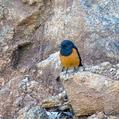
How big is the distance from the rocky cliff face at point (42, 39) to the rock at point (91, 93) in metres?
1.85

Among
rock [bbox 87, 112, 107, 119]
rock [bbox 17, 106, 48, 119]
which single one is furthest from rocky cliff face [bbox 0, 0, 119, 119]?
rock [bbox 87, 112, 107, 119]

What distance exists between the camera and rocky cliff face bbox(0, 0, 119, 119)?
9.73 m

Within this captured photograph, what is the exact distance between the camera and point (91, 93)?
739 centimetres

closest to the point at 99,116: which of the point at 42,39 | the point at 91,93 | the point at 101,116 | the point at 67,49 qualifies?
the point at 101,116

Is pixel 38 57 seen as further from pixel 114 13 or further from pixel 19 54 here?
pixel 114 13

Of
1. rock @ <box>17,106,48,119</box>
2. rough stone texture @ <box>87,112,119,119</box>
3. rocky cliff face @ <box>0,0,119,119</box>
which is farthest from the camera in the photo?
rocky cliff face @ <box>0,0,119,119</box>

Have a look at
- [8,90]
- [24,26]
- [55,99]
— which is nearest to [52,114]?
[55,99]

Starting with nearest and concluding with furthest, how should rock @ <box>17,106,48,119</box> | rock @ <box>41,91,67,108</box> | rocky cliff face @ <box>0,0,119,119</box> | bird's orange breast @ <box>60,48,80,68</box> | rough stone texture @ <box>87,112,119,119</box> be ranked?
rough stone texture @ <box>87,112,119,119</box> < rock @ <box>17,106,48,119</box> < rock @ <box>41,91,67,108</box> < bird's orange breast @ <box>60,48,80,68</box> < rocky cliff face @ <box>0,0,119,119</box>

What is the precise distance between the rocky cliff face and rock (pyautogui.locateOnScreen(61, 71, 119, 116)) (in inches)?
72.8

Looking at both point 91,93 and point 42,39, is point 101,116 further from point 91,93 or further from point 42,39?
point 42,39

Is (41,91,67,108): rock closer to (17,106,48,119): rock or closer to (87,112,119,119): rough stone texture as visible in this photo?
(17,106,48,119): rock

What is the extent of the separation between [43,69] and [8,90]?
86 cm

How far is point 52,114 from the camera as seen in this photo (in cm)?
824

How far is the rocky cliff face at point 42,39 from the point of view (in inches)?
383
